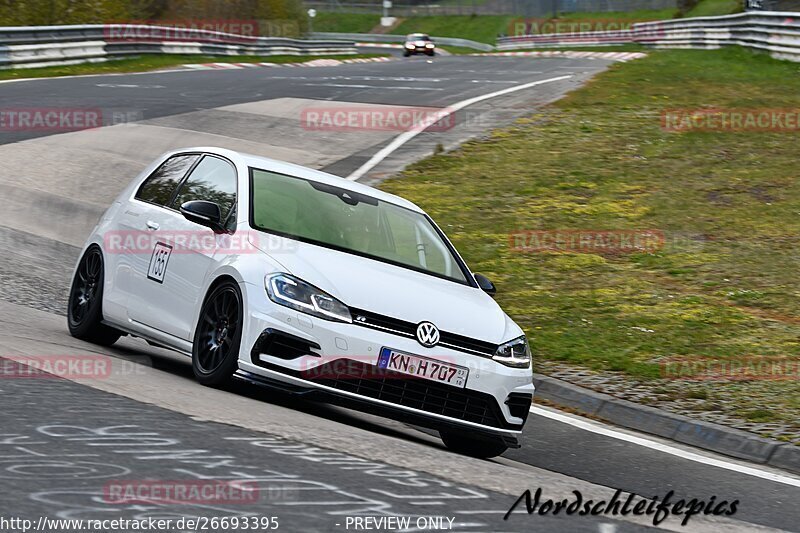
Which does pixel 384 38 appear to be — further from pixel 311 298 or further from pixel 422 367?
pixel 422 367

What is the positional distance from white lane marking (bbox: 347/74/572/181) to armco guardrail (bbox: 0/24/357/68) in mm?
12264

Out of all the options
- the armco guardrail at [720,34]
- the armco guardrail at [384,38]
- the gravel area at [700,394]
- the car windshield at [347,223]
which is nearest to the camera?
the car windshield at [347,223]

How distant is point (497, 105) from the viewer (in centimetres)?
2622

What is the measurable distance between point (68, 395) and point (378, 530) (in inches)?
104

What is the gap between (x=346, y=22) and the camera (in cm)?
11269

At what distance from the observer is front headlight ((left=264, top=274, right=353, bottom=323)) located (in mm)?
7277

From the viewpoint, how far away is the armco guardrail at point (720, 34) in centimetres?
3209

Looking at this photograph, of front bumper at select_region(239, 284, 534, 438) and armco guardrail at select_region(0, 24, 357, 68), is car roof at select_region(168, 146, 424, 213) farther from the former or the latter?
armco guardrail at select_region(0, 24, 357, 68)

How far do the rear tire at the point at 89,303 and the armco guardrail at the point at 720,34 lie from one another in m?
25.2

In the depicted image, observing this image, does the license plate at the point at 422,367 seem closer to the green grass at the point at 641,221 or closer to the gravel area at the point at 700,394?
the gravel area at the point at 700,394

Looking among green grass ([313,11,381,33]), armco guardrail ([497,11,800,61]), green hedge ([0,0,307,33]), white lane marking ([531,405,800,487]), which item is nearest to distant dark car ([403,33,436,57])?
green hedge ([0,0,307,33])

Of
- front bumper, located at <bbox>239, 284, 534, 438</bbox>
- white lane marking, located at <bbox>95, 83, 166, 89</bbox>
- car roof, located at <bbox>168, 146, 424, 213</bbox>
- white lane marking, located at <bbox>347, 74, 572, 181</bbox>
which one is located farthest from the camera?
white lane marking, located at <bbox>95, 83, 166, 89</bbox>

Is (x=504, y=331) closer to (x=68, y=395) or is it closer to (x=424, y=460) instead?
(x=424, y=460)

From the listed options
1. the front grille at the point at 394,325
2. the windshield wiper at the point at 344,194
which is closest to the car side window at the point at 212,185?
the windshield wiper at the point at 344,194
